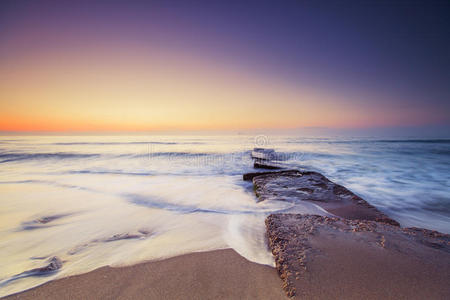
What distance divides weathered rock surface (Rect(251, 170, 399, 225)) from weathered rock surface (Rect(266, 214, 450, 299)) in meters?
0.68

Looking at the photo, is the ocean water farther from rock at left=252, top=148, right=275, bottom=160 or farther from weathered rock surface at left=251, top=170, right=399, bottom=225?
rock at left=252, top=148, right=275, bottom=160

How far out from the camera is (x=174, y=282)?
4.59ft

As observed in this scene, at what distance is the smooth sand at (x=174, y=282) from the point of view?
4.20 feet

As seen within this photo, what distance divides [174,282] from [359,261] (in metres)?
1.45

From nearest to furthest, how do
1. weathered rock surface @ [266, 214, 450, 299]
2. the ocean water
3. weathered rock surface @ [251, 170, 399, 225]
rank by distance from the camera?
1. weathered rock surface @ [266, 214, 450, 299]
2. the ocean water
3. weathered rock surface @ [251, 170, 399, 225]

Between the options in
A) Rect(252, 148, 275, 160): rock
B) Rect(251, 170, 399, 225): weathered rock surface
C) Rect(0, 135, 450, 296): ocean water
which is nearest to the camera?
Rect(0, 135, 450, 296): ocean water

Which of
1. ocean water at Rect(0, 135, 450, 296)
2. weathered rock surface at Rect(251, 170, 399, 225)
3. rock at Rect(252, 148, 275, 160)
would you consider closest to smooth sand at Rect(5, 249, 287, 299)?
ocean water at Rect(0, 135, 450, 296)

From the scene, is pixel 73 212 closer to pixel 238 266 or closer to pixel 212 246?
pixel 212 246

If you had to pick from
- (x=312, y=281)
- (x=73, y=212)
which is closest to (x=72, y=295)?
(x=312, y=281)

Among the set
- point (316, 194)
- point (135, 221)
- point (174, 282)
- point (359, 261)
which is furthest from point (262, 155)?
point (174, 282)

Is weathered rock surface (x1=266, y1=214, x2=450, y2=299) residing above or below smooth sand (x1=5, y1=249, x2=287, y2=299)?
above

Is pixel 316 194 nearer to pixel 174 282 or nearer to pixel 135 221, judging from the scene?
pixel 174 282

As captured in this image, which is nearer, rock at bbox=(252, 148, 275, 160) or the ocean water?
the ocean water

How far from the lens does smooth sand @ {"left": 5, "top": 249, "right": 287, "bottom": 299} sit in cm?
128
